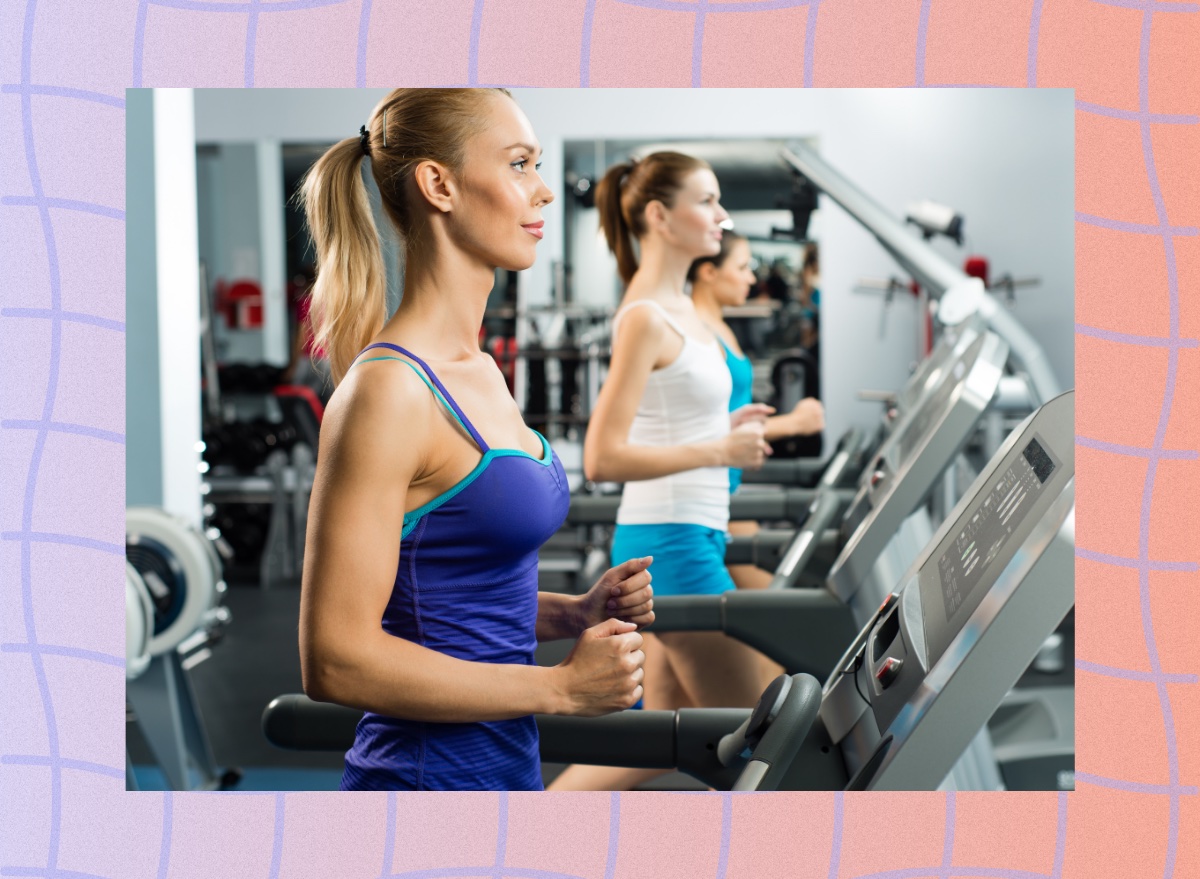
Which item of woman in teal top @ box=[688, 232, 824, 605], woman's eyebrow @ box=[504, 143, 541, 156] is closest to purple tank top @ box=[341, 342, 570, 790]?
woman's eyebrow @ box=[504, 143, 541, 156]

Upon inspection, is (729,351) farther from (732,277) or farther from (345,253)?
(345,253)

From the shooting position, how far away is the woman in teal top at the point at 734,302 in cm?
275

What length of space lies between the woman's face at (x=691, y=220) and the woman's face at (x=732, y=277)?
2.03 feet

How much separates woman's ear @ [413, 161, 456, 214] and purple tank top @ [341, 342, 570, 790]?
7.3 inches

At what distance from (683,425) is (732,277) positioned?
2.59 feet

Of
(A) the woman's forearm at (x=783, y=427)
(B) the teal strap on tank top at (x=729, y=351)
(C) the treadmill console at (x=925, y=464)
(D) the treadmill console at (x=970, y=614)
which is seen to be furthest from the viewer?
(A) the woman's forearm at (x=783, y=427)

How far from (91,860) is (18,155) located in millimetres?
928

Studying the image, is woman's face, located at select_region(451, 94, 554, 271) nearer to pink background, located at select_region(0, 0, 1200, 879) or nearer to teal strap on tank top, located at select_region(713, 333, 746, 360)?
pink background, located at select_region(0, 0, 1200, 879)

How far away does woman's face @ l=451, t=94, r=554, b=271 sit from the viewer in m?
1.23

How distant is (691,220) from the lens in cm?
228

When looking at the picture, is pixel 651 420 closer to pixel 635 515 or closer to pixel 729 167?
pixel 635 515

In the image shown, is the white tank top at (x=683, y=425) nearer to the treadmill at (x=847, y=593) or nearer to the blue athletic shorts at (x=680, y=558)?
the blue athletic shorts at (x=680, y=558)

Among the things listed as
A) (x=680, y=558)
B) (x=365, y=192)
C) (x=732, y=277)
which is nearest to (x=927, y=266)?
(x=732, y=277)

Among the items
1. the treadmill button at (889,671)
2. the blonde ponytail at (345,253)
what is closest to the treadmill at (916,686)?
the treadmill button at (889,671)
